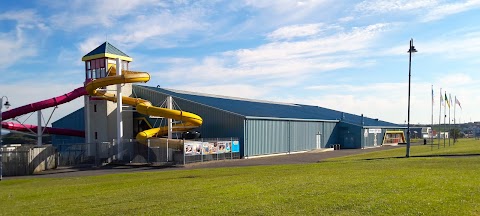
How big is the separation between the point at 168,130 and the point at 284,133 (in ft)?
43.3

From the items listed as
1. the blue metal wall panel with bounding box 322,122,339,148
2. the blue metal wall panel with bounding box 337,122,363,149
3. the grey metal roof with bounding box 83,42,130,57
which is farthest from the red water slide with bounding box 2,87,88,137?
the blue metal wall panel with bounding box 337,122,363,149

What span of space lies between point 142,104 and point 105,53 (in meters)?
5.76

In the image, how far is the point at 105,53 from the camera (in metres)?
40.3

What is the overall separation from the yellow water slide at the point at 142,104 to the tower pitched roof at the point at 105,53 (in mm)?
1340

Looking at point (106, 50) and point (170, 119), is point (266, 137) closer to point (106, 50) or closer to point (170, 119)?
point (170, 119)

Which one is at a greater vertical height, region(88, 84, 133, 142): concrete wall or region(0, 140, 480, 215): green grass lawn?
region(88, 84, 133, 142): concrete wall

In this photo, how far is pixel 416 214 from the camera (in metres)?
10.0

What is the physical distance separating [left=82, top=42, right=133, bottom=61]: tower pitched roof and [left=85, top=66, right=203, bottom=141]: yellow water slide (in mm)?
1340

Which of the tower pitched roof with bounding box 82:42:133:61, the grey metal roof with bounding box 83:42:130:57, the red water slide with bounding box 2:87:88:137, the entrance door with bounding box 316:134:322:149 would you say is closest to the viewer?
the red water slide with bounding box 2:87:88:137

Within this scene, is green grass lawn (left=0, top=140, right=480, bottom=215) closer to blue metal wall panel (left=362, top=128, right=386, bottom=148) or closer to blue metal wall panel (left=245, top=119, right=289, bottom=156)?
blue metal wall panel (left=245, top=119, right=289, bottom=156)

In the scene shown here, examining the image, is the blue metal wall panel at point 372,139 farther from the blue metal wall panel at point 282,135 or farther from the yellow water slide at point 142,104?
the yellow water slide at point 142,104

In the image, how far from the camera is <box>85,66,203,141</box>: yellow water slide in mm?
37750

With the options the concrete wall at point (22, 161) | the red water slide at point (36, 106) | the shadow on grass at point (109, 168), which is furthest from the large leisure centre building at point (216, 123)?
the concrete wall at point (22, 161)

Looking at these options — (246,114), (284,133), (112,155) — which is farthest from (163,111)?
(284,133)
